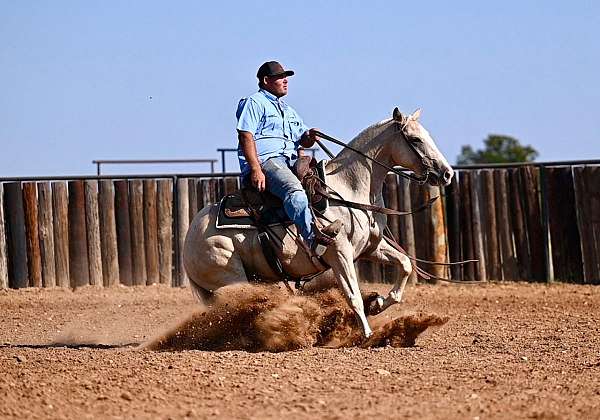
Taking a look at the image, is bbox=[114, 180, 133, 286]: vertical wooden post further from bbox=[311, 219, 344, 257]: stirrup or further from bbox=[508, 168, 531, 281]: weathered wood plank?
bbox=[311, 219, 344, 257]: stirrup

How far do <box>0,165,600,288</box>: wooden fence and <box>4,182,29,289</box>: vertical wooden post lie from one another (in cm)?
1

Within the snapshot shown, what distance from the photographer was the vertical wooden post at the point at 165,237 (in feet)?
51.4

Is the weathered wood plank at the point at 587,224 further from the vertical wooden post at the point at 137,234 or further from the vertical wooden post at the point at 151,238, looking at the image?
the vertical wooden post at the point at 137,234

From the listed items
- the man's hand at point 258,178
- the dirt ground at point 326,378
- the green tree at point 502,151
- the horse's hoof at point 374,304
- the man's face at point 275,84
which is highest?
the green tree at point 502,151

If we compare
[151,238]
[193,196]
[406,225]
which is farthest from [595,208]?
[151,238]

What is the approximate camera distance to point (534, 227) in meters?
15.6

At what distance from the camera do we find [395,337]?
29.7ft

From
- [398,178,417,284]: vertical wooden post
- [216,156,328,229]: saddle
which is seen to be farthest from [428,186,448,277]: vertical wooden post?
[216,156,328,229]: saddle

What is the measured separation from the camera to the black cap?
31.1 ft

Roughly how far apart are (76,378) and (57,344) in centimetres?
374

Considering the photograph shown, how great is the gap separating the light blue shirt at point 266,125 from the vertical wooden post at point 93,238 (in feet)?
21.7

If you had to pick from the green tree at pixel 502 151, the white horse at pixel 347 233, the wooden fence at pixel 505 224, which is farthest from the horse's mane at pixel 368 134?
the green tree at pixel 502 151

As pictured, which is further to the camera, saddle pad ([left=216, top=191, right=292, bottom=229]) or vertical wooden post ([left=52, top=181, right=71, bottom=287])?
vertical wooden post ([left=52, top=181, right=71, bottom=287])

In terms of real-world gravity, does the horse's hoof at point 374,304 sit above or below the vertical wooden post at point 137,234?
below
